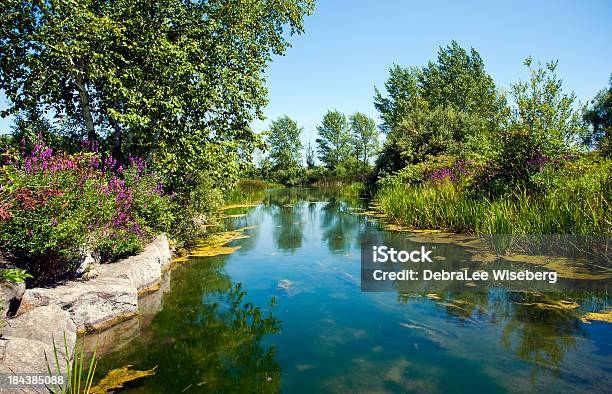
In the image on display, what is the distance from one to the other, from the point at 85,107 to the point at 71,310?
7023 millimetres

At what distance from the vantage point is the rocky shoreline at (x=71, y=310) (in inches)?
152

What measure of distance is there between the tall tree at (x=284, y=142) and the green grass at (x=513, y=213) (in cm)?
6048

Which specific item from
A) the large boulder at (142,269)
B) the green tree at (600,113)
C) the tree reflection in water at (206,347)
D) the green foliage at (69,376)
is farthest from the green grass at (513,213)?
the green tree at (600,113)

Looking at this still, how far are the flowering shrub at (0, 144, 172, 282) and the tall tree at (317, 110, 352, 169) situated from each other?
2626 inches

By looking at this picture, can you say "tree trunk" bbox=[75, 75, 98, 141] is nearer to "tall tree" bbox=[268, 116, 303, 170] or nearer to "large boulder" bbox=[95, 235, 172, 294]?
"large boulder" bbox=[95, 235, 172, 294]

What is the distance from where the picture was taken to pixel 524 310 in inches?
219

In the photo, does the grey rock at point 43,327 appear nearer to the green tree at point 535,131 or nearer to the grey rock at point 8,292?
the grey rock at point 8,292

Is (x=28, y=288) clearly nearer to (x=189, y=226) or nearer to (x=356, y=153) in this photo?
(x=189, y=226)

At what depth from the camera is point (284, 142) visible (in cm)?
7512

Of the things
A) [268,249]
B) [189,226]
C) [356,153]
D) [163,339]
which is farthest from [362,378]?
[356,153]

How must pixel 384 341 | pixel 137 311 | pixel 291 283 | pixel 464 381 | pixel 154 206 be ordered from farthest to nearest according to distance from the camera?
pixel 154 206
pixel 291 283
pixel 137 311
pixel 384 341
pixel 464 381

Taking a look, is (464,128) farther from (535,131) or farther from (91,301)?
(91,301)

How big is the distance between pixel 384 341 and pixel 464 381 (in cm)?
118

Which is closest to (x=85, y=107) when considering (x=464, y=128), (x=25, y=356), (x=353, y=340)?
(x=25, y=356)
